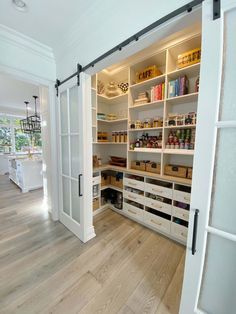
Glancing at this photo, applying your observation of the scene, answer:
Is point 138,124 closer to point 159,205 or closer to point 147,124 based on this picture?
point 147,124

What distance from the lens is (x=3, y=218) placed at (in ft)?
8.60

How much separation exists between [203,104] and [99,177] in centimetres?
204

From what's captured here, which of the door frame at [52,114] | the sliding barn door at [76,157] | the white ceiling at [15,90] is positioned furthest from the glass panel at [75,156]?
the white ceiling at [15,90]

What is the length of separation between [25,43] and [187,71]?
2.13 metres

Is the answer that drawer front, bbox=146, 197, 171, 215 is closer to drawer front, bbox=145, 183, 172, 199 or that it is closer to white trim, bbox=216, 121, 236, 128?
drawer front, bbox=145, 183, 172, 199

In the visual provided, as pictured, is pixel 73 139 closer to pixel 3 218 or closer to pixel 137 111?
pixel 137 111

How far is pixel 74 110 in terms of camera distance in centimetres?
202

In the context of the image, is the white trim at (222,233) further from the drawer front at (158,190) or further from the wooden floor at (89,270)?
the drawer front at (158,190)

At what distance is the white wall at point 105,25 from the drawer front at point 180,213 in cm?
198

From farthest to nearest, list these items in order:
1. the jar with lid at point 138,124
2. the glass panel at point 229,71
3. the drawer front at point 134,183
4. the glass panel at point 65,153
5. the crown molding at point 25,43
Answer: the jar with lid at point 138,124 < the drawer front at point 134,183 < the glass panel at point 65,153 < the crown molding at point 25,43 < the glass panel at point 229,71

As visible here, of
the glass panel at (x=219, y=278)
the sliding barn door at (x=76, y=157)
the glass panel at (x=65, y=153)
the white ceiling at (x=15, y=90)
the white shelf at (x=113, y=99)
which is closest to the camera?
the glass panel at (x=219, y=278)

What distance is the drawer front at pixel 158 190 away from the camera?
201cm

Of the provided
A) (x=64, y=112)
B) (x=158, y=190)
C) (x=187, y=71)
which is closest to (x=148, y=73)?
(x=187, y=71)

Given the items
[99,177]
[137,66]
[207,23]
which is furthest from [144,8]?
[99,177]
